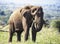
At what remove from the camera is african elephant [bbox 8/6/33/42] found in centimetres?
323

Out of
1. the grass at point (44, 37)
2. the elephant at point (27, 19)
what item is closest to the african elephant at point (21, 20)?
the elephant at point (27, 19)

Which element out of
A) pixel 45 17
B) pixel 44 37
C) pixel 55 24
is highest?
pixel 45 17

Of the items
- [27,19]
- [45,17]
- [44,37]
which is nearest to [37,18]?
[27,19]

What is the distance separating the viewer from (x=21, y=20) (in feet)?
10.7

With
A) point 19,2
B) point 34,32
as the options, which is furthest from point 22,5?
point 34,32

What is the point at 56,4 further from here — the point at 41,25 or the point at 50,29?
the point at 41,25

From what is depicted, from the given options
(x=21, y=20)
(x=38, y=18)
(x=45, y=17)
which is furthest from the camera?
(x=45, y=17)

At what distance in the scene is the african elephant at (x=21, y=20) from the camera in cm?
323

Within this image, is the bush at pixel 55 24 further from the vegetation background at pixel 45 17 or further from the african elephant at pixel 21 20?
the african elephant at pixel 21 20

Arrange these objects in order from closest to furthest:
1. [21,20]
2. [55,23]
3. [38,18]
A: [38,18] → [21,20] → [55,23]

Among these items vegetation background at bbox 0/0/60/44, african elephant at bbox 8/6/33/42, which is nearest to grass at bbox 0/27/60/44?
vegetation background at bbox 0/0/60/44

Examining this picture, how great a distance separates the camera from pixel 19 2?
361cm

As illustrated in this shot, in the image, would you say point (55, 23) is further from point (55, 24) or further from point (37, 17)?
point (37, 17)

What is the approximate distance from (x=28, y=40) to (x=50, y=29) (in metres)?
0.52
